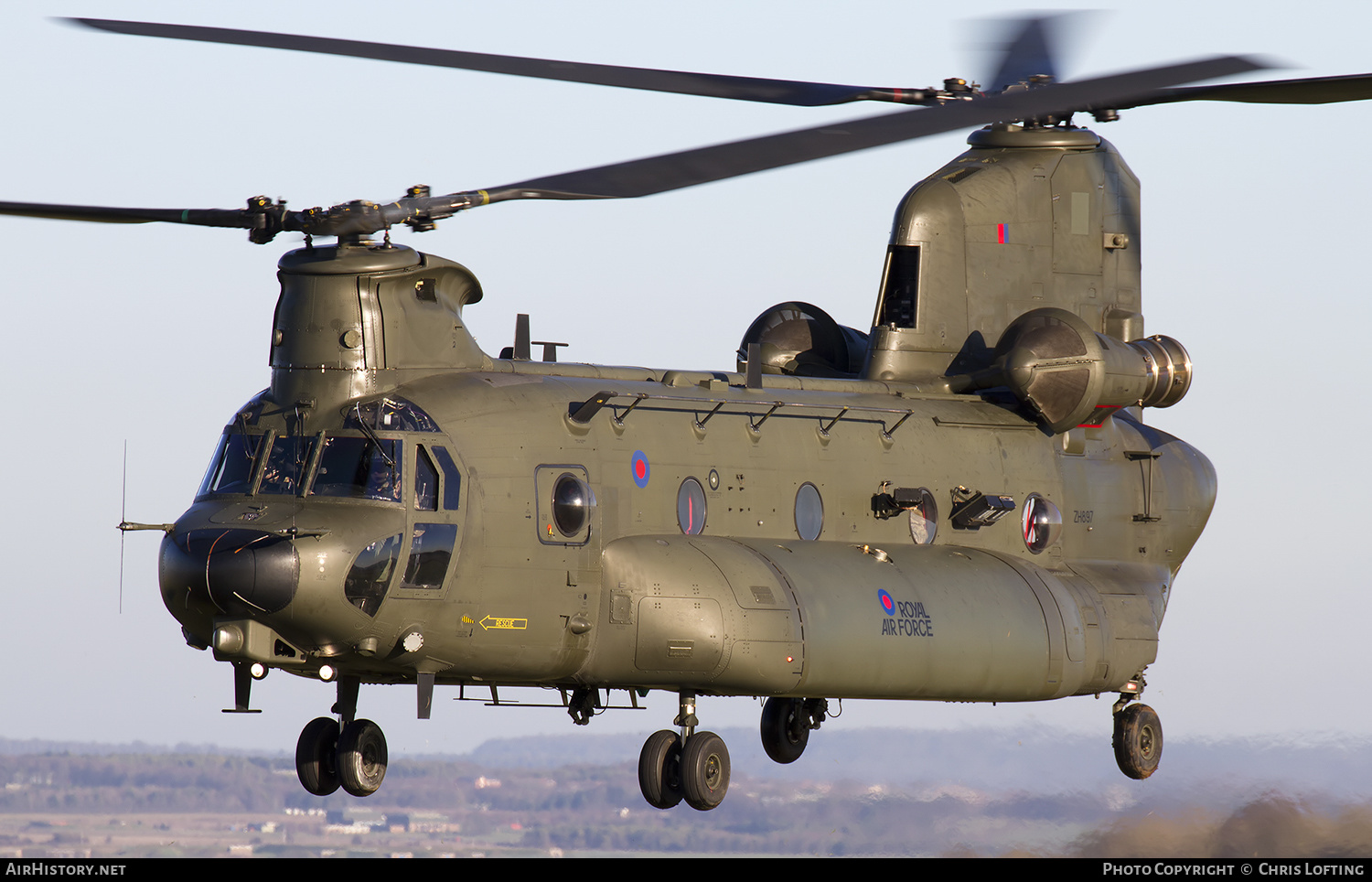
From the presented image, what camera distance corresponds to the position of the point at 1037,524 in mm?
20391

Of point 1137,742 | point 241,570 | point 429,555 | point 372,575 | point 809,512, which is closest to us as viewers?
point 241,570

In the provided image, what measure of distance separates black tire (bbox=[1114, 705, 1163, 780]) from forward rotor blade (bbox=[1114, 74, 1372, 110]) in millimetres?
6120

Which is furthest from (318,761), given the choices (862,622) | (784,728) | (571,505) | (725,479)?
(784,728)

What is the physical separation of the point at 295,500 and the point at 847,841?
6754 mm

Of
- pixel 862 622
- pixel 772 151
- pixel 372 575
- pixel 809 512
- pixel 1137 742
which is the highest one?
pixel 772 151

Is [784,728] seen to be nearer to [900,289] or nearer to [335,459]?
[900,289]

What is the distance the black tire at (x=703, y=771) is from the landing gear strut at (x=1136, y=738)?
528 centimetres

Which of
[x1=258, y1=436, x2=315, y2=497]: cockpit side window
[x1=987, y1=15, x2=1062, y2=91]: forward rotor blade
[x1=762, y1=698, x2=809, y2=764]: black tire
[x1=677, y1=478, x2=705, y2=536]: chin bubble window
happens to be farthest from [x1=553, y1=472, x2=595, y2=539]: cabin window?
[x1=987, y1=15, x2=1062, y2=91]: forward rotor blade

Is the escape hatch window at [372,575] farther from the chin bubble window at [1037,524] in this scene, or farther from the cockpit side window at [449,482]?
the chin bubble window at [1037,524]

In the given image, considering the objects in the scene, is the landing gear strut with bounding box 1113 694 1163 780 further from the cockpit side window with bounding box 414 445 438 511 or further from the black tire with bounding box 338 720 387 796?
the cockpit side window with bounding box 414 445 438 511

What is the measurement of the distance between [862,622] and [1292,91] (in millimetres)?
5738

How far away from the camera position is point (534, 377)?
56.7 feet

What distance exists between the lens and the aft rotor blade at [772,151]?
574 inches
